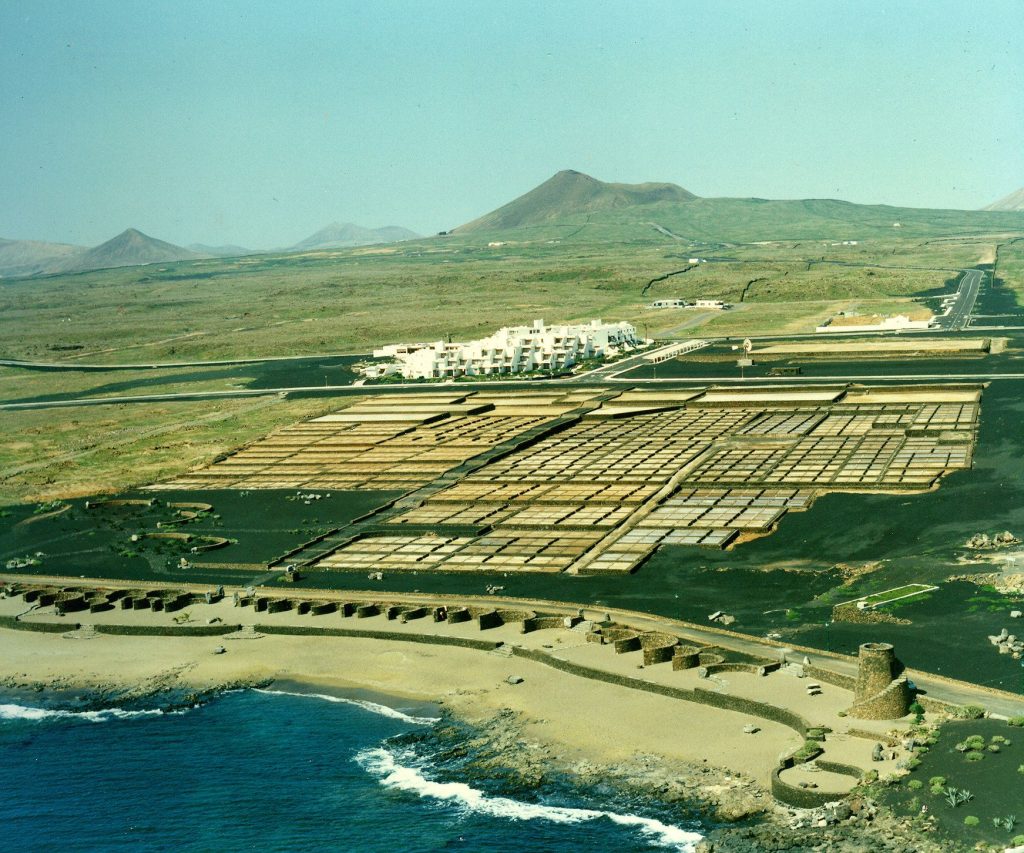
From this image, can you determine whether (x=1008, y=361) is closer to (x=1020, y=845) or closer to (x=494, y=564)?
(x=494, y=564)

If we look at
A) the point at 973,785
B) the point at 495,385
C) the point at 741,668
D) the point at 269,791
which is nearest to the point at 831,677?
the point at 741,668

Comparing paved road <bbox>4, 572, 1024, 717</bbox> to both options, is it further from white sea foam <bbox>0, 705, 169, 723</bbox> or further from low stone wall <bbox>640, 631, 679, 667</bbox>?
white sea foam <bbox>0, 705, 169, 723</bbox>

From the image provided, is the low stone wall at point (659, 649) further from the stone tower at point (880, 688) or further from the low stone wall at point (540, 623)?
the stone tower at point (880, 688)

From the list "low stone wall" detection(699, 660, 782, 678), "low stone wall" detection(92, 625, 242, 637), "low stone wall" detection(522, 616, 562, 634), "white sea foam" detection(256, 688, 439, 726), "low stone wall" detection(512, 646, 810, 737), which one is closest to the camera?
"low stone wall" detection(512, 646, 810, 737)

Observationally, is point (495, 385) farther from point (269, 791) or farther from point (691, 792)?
point (691, 792)

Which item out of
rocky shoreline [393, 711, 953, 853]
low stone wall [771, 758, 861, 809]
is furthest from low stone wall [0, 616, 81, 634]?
low stone wall [771, 758, 861, 809]

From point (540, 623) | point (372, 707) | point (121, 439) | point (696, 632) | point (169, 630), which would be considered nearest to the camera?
point (372, 707)
